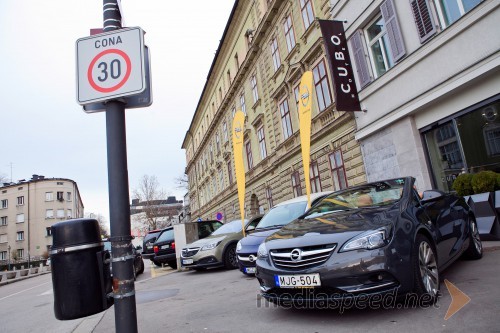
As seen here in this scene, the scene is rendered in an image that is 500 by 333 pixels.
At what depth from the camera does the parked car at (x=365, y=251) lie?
3445mm

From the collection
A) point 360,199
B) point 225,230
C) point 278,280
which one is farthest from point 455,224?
point 225,230

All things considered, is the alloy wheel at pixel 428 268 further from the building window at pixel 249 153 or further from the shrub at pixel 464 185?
the building window at pixel 249 153

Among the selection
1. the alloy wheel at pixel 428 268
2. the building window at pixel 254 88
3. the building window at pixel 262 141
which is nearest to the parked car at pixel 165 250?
the building window at pixel 262 141

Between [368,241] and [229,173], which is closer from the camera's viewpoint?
[368,241]

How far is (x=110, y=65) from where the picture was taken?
8.55 ft

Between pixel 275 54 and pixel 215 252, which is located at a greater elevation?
pixel 275 54

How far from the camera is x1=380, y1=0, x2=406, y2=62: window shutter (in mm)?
10652

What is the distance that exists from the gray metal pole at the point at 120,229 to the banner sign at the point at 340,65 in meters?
10.5

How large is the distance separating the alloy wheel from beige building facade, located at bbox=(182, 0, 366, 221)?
29.6 feet

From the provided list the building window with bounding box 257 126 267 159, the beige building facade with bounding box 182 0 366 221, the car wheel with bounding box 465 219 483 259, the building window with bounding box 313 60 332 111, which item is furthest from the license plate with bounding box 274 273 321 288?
the building window with bounding box 257 126 267 159

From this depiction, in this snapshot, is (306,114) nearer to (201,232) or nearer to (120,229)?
(201,232)

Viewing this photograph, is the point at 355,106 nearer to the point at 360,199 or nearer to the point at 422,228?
the point at 360,199

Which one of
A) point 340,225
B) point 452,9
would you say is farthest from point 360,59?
point 340,225

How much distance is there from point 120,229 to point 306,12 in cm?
1539
